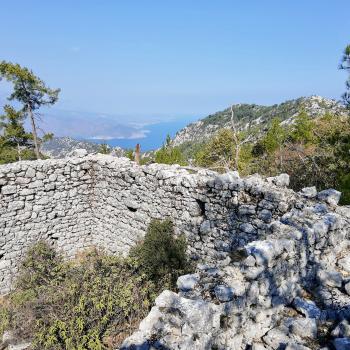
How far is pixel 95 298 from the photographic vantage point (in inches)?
230

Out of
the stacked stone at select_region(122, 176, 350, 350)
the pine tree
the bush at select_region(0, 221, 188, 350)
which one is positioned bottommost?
the bush at select_region(0, 221, 188, 350)

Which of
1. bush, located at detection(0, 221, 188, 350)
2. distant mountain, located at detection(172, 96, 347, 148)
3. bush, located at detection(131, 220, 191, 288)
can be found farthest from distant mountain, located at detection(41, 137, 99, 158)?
distant mountain, located at detection(172, 96, 347, 148)

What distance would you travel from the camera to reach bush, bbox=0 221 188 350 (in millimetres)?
5492

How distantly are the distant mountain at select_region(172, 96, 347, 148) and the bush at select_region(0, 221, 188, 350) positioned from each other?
49.0m

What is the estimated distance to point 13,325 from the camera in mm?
6270

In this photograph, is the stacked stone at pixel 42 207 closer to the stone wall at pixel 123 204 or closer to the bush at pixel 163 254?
the stone wall at pixel 123 204

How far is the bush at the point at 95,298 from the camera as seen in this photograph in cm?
549

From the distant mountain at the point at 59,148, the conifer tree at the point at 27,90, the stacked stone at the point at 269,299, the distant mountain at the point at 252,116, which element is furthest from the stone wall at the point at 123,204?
the distant mountain at the point at 252,116

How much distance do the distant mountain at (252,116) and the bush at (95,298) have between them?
48996 mm

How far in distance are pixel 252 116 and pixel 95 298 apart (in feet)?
249

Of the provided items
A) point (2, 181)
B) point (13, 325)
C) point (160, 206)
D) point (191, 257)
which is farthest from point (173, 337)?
point (2, 181)

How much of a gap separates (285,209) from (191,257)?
8.31 feet

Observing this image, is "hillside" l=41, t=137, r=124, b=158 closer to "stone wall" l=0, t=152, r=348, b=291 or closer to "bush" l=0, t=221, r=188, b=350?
"stone wall" l=0, t=152, r=348, b=291

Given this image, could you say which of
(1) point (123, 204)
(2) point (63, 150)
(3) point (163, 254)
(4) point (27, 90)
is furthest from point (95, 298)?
(2) point (63, 150)
